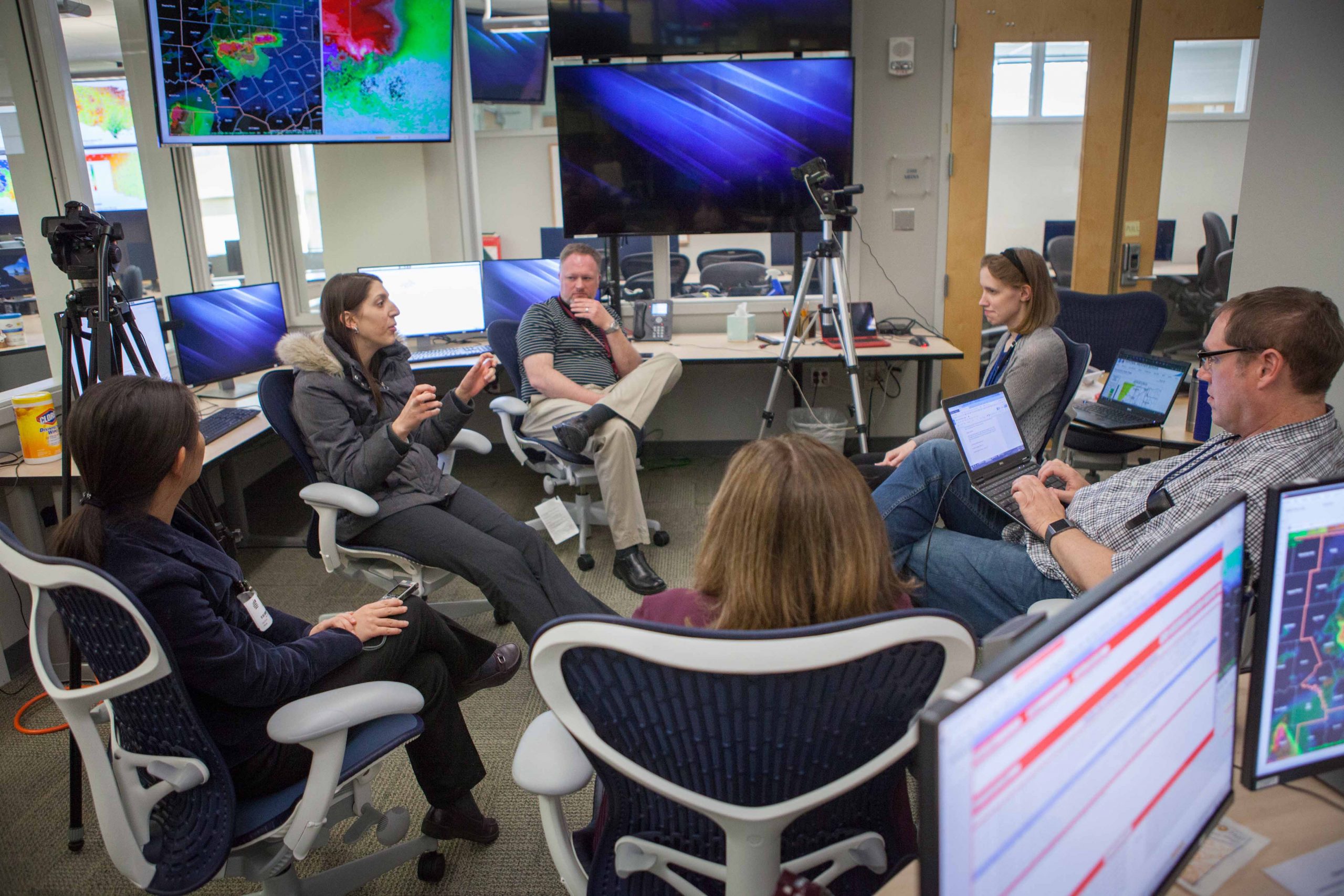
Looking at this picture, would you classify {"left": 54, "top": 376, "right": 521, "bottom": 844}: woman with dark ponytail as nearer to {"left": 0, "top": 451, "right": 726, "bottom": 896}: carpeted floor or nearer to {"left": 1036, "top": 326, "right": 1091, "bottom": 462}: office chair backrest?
{"left": 0, "top": 451, "right": 726, "bottom": 896}: carpeted floor

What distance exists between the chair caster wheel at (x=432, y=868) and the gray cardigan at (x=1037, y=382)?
5.75 feet

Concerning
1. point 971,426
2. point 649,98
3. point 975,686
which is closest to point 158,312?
point 649,98

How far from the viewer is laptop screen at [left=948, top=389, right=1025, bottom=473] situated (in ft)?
6.64

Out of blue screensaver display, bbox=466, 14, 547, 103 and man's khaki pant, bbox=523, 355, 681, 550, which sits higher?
blue screensaver display, bbox=466, 14, 547, 103

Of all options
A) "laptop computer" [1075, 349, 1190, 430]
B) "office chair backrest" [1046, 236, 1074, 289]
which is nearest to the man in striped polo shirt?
"laptop computer" [1075, 349, 1190, 430]

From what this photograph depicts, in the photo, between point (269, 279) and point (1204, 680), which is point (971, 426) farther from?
point (269, 279)

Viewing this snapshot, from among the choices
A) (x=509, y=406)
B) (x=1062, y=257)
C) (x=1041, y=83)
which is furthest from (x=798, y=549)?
(x=1041, y=83)

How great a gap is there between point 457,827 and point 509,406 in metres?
1.74

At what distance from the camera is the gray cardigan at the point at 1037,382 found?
2537mm

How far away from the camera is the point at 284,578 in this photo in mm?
3256

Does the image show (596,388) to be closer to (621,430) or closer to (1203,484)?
(621,430)

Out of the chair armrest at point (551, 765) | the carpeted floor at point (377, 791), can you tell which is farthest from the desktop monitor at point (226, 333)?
the chair armrest at point (551, 765)

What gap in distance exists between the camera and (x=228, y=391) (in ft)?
10.9

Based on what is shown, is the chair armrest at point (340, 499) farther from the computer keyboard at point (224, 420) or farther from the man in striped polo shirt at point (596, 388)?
the man in striped polo shirt at point (596, 388)
